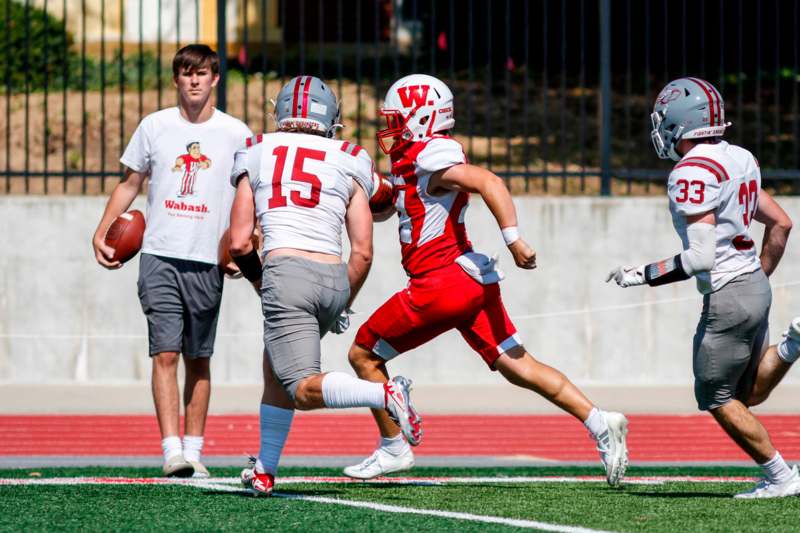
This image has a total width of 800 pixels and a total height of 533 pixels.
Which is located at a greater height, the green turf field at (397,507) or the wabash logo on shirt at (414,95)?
the wabash logo on shirt at (414,95)

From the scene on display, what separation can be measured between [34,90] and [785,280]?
31.5 feet

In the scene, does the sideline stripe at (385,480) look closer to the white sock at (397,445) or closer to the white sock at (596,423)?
the white sock at (397,445)

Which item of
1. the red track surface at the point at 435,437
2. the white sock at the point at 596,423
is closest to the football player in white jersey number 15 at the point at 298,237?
the white sock at the point at 596,423

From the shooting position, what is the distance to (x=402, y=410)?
5992 mm

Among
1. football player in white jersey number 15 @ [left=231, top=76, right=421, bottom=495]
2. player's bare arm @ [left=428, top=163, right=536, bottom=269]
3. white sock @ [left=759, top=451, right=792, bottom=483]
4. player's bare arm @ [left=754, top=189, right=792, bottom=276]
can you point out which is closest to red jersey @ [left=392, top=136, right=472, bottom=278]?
player's bare arm @ [left=428, top=163, right=536, bottom=269]

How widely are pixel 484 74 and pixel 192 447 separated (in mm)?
13224

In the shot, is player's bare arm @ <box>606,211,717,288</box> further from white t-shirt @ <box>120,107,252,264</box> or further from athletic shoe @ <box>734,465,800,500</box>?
white t-shirt @ <box>120,107,252,264</box>

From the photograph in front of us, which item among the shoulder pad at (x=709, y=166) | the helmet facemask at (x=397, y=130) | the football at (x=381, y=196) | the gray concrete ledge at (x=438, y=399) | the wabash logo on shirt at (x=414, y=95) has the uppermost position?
the wabash logo on shirt at (x=414, y=95)

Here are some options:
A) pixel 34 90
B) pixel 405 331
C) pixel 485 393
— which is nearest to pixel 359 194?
pixel 405 331

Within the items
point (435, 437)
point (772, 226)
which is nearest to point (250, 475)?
point (772, 226)

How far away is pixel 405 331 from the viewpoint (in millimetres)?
7148

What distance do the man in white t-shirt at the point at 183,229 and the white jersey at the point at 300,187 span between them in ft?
3.97

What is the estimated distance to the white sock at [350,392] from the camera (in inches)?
239

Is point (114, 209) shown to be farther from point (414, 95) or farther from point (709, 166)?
point (709, 166)
